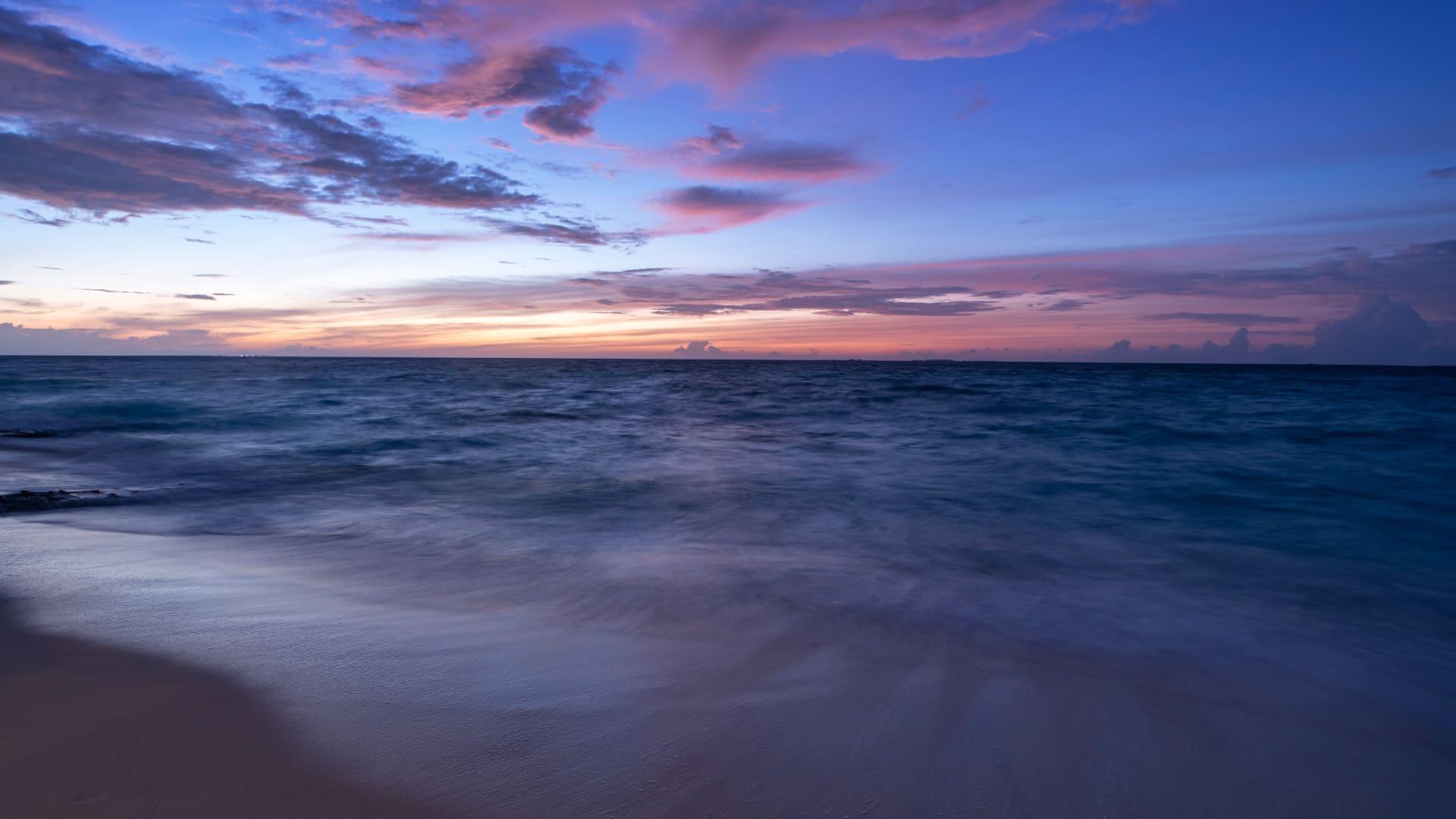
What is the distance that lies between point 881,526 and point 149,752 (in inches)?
261

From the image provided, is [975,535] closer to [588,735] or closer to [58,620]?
[588,735]

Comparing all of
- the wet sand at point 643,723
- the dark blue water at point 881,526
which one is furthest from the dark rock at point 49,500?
the wet sand at point 643,723

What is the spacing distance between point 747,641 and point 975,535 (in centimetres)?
441

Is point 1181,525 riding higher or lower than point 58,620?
lower

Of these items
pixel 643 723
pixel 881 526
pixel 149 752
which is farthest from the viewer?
pixel 881 526

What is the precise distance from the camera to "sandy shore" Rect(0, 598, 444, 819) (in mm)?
2414

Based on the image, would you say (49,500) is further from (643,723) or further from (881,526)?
(881,526)

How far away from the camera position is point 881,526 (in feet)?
26.7

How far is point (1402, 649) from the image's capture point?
469 cm

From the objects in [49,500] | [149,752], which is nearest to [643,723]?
[149,752]

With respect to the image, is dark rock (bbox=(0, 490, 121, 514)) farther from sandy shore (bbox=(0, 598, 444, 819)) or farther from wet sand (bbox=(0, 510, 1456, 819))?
sandy shore (bbox=(0, 598, 444, 819))

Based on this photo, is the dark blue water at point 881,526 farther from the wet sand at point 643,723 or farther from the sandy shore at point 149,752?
the sandy shore at point 149,752

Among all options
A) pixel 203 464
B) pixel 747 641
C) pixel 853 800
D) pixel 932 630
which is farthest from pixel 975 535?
pixel 203 464

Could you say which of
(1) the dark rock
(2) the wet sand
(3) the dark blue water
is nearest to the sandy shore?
(2) the wet sand
